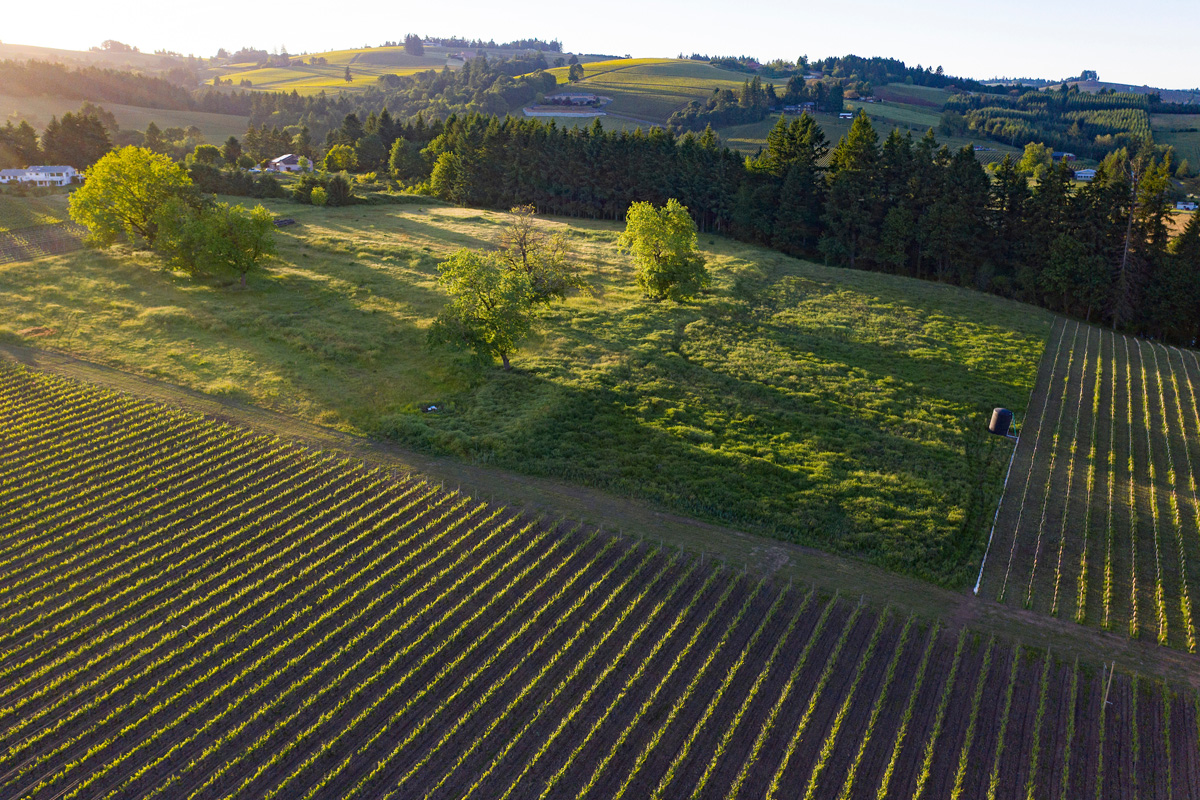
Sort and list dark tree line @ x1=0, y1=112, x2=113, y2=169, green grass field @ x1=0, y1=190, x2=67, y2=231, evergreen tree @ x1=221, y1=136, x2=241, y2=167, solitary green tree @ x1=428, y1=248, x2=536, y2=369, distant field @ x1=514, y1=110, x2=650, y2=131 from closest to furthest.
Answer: solitary green tree @ x1=428, y1=248, x2=536, y2=369, green grass field @ x1=0, y1=190, x2=67, y2=231, dark tree line @ x1=0, y1=112, x2=113, y2=169, evergreen tree @ x1=221, y1=136, x2=241, y2=167, distant field @ x1=514, y1=110, x2=650, y2=131

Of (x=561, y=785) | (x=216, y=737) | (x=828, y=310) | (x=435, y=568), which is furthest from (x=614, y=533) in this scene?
(x=828, y=310)

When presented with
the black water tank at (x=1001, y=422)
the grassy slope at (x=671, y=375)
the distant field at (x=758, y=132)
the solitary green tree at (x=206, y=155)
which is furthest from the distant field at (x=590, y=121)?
the black water tank at (x=1001, y=422)

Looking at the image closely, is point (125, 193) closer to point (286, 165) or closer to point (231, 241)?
point (231, 241)

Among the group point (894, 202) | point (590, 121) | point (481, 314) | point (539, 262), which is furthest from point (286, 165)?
point (894, 202)

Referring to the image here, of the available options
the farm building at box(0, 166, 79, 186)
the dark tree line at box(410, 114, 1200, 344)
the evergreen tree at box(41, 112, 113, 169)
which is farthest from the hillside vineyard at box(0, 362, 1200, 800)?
the evergreen tree at box(41, 112, 113, 169)

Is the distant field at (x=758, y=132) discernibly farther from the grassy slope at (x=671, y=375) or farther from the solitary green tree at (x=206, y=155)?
the solitary green tree at (x=206, y=155)

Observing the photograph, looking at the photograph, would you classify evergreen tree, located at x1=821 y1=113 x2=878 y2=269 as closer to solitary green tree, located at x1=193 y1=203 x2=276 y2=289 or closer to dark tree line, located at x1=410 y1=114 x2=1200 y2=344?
dark tree line, located at x1=410 y1=114 x2=1200 y2=344
